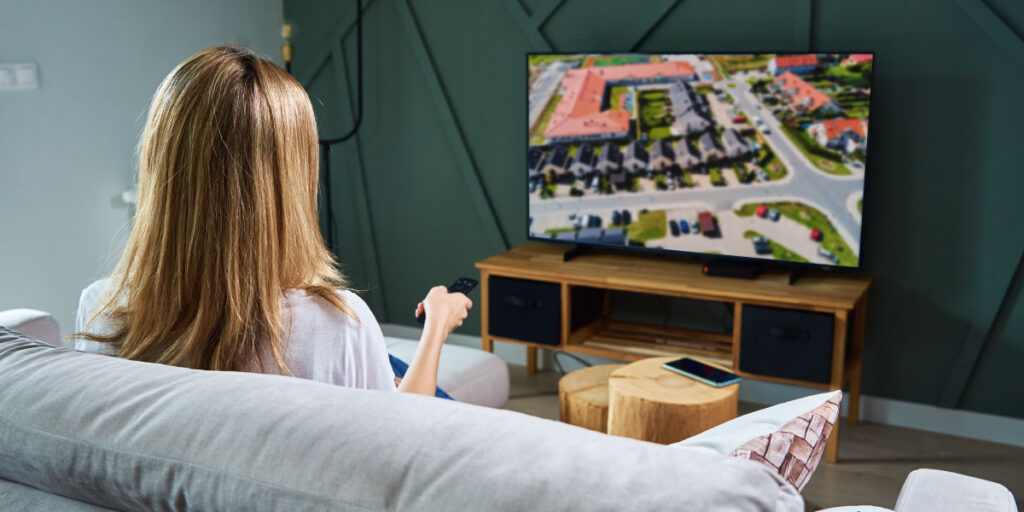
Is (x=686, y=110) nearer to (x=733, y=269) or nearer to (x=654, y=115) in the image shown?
(x=654, y=115)

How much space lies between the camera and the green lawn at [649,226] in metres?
3.53

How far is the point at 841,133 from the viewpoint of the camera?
10.3ft

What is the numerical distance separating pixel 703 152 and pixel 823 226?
49cm

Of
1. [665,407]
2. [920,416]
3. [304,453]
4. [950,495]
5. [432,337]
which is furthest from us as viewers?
[920,416]

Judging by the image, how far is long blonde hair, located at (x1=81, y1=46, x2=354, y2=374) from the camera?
4.22ft

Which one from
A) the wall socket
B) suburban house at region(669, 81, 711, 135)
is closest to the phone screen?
suburban house at region(669, 81, 711, 135)

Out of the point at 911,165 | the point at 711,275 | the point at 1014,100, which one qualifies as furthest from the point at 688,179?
the point at 1014,100

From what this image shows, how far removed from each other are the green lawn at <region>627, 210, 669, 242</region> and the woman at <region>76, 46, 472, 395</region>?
2268mm

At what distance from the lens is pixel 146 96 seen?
3.88m

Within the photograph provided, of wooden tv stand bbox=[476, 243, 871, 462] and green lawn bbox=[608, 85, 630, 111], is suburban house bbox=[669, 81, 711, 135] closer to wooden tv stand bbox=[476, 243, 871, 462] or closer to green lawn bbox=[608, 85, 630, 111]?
green lawn bbox=[608, 85, 630, 111]

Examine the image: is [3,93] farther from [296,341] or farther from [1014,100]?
[1014,100]

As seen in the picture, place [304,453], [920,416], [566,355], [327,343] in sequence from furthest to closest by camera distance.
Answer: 1. [566,355]
2. [920,416]
3. [327,343]
4. [304,453]

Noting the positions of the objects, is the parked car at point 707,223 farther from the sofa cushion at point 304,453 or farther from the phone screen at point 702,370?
the sofa cushion at point 304,453

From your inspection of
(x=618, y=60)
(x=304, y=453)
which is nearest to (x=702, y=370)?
(x=618, y=60)
